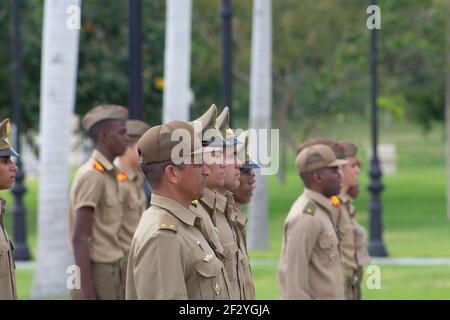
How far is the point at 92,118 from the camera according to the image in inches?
382

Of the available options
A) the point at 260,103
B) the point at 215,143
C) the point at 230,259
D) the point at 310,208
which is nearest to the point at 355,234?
the point at 310,208

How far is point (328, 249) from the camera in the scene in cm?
888

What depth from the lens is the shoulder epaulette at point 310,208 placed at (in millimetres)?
8914

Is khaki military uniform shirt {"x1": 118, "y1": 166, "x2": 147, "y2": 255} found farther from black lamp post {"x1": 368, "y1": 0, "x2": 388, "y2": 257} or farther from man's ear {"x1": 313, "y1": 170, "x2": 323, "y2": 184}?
black lamp post {"x1": 368, "y1": 0, "x2": 388, "y2": 257}

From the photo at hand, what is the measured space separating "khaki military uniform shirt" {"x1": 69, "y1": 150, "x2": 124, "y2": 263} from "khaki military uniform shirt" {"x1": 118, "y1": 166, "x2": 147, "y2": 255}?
3.2 inches

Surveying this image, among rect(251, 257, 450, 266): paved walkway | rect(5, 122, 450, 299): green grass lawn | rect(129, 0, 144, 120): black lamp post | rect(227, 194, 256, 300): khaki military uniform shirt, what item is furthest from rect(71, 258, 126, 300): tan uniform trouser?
rect(251, 257, 450, 266): paved walkway

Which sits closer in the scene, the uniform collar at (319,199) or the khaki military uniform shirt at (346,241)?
the uniform collar at (319,199)

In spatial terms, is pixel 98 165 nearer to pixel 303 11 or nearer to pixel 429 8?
pixel 429 8

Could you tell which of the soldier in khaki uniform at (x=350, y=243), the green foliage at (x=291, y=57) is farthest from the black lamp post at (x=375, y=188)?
the soldier in khaki uniform at (x=350, y=243)

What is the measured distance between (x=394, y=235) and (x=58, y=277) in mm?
15879

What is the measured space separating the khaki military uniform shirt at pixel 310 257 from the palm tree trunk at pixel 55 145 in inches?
270

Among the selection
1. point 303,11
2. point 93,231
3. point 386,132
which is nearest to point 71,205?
point 93,231

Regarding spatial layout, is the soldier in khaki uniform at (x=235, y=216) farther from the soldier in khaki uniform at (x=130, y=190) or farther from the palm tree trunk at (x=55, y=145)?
the palm tree trunk at (x=55, y=145)

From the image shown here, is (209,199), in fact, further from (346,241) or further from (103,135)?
(346,241)
